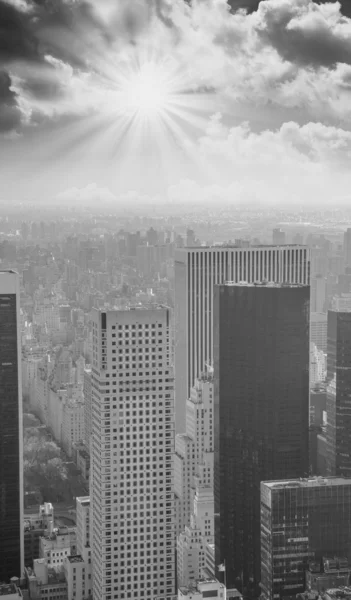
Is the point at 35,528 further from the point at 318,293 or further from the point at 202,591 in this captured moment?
the point at 318,293

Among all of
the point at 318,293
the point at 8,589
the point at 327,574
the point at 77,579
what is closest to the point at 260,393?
the point at 318,293

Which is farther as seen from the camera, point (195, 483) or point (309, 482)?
point (195, 483)

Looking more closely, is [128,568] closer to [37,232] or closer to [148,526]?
[148,526]

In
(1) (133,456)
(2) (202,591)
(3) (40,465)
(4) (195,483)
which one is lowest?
(2) (202,591)

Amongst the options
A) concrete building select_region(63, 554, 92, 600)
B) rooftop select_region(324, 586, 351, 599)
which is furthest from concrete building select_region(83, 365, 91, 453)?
rooftop select_region(324, 586, 351, 599)

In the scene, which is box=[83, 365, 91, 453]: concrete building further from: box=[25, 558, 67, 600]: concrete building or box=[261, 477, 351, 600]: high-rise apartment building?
box=[261, 477, 351, 600]: high-rise apartment building

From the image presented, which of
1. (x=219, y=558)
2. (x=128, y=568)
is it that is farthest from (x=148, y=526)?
(x=219, y=558)

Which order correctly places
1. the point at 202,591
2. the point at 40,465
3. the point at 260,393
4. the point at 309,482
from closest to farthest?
the point at 202,591 → the point at 309,482 → the point at 40,465 → the point at 260,393
